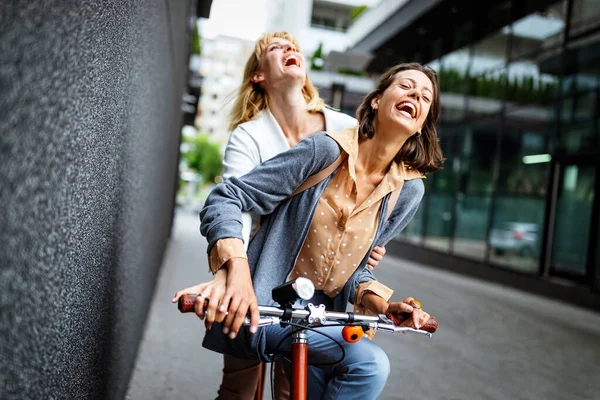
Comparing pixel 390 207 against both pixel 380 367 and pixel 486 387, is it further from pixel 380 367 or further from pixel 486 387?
pixel 486 387

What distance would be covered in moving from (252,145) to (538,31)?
43.9 ft

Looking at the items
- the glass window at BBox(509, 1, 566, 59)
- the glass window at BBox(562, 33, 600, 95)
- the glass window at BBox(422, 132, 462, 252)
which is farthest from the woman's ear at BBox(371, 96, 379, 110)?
the glass window at BBox(422, 132, 462, 252)

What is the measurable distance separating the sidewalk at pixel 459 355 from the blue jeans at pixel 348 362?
94.2 inches

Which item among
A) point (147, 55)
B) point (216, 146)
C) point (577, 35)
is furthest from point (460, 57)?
point (216, 146)

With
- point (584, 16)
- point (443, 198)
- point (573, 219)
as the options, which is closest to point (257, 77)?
point (573, 219)

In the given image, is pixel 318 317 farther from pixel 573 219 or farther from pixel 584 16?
pixel 584 16

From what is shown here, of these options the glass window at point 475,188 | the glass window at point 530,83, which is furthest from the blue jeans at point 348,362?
the glass window at point 475,188

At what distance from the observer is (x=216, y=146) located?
7156 centimetres

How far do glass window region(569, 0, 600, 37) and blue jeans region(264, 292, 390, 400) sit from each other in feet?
39.4

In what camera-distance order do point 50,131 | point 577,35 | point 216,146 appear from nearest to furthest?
point 50,131
point 577,35
point 216,146

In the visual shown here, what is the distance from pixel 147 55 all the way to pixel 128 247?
92 cm

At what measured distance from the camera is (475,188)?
16.3m

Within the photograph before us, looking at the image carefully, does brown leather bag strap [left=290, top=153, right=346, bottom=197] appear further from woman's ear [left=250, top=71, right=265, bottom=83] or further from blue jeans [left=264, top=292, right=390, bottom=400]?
woman's ear [left=250, top=71, right=265, bottom=83]

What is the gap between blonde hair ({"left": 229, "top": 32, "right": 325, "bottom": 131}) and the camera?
2.83 meters
